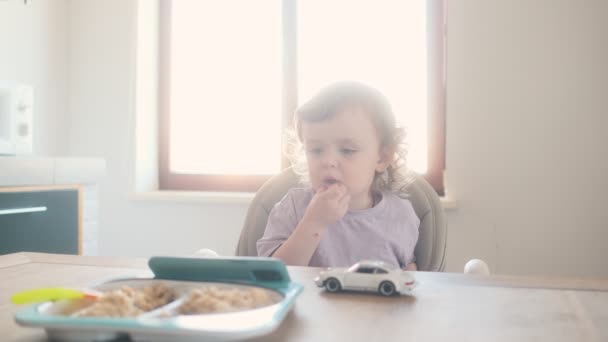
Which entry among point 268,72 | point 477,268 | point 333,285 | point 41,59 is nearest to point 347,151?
point 477,268

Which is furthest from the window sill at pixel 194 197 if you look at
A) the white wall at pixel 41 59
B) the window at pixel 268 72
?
the white wall at pixel 41 59

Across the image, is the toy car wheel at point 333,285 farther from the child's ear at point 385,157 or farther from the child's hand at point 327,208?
the child's ear at point 385,157

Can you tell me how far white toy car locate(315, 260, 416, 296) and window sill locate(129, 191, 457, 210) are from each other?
66.7 inches

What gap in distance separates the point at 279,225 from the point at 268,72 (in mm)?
1564

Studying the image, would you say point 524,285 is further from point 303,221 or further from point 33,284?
point 33,284

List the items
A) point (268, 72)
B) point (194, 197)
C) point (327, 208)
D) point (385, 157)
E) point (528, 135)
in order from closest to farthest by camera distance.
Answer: point (327, 208) → point (385, 157) → point (528, 135) → point (194, 197) → point (268, 72)

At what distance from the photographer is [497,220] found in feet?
6.79

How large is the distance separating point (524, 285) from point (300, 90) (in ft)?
6.33

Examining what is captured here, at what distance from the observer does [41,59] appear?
2.46m

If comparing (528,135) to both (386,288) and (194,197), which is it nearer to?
(194,197)

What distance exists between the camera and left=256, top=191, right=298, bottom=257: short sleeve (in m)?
1.09

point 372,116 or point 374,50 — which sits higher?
point 374,50

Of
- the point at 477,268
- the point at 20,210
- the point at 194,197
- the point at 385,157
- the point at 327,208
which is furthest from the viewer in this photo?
the point at 194,197

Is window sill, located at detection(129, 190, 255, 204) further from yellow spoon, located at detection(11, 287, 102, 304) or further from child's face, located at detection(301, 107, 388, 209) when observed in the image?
yellow spoon, located at detection(11, 287, 102, 304)
